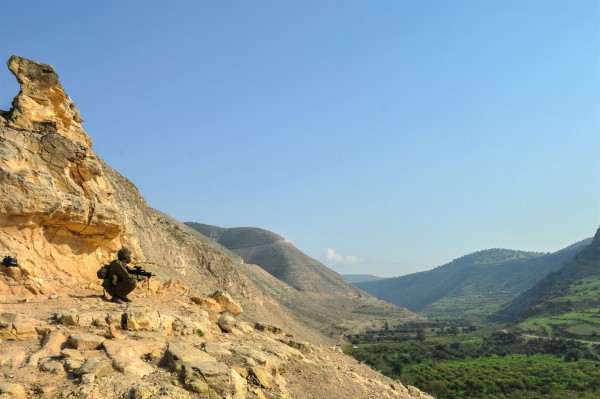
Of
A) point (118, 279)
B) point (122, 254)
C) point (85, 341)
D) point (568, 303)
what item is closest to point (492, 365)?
point (568, 303)

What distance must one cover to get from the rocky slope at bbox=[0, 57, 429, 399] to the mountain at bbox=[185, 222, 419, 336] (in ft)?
276

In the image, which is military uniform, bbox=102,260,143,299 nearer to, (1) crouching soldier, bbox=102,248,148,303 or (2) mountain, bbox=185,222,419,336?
(1) crouching soldier, bbox=102,248,148,303

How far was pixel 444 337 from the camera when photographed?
10300 cm

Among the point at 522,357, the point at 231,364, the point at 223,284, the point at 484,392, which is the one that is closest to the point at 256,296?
the point at 223,284

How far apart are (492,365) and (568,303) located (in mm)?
62600

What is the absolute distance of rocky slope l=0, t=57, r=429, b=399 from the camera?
24.0ft

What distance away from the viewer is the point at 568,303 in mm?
108938

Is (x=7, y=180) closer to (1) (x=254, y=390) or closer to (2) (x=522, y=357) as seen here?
(1) (x=254, y=390)

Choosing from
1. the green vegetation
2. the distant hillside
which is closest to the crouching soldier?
the green vegetation

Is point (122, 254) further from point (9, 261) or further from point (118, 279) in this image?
point (9, 261)

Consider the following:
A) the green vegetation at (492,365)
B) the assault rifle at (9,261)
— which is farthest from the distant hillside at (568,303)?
the assault rifle at (9,261)

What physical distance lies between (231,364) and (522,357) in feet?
251

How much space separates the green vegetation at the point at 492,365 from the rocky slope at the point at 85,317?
4083 centimetres

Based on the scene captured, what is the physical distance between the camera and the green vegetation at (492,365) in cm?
4788
